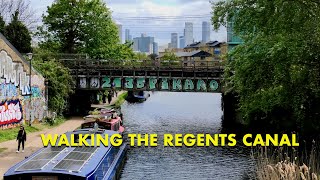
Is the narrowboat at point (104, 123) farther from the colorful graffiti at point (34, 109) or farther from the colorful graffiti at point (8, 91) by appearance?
the colorful graffiti at point (34, 109)

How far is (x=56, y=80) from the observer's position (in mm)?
37688

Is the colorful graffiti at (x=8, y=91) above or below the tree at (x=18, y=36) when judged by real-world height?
below

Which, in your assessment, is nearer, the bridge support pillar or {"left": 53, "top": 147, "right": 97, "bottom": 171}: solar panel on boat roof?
{"left": 53, "top": 147, "right": 97, "bottom": 171}: solar panel on boat roof

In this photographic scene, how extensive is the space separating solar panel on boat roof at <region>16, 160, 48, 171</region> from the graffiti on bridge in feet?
87.7

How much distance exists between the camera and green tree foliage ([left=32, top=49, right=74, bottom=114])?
120 ft

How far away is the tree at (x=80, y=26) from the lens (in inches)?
2191

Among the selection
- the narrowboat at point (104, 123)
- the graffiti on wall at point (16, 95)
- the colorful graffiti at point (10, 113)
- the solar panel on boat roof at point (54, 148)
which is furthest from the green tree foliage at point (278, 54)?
the colorful graffiti at point (10, 113)

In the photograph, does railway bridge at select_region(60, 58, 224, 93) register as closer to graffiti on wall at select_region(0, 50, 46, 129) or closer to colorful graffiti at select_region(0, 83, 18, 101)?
graffiti on wall at select_region(0, 50, 46, 129)

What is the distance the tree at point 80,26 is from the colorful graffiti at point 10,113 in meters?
26.1

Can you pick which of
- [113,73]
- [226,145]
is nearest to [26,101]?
[113,73]

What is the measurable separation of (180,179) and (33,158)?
26.8ft

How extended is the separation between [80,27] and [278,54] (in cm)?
4253
